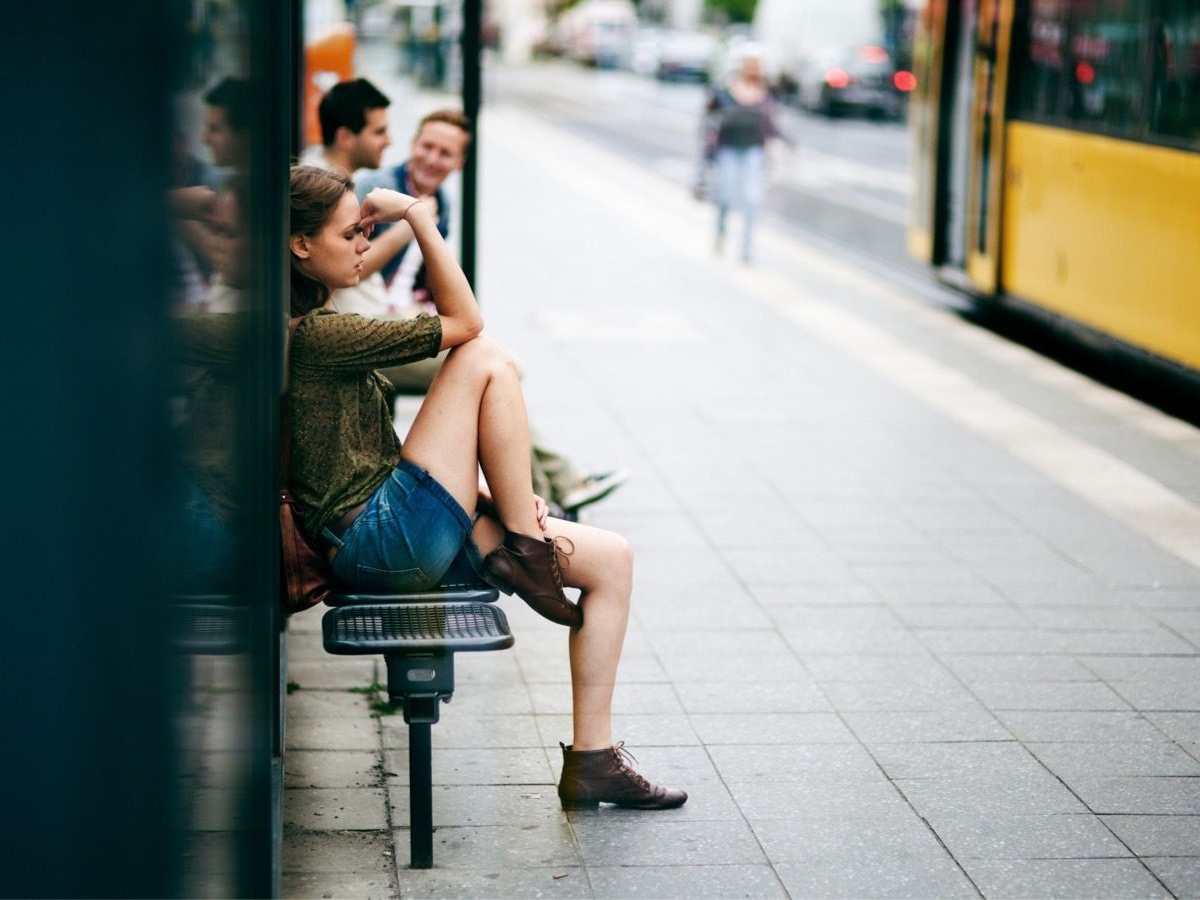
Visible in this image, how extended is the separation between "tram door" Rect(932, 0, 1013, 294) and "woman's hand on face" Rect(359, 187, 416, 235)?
8834 millimetres

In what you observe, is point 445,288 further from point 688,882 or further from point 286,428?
point 688,882

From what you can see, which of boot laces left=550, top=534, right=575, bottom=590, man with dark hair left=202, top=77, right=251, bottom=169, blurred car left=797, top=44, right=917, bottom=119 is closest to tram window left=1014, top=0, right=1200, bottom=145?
boot laces left=550, top=534, right=575, bottom=590

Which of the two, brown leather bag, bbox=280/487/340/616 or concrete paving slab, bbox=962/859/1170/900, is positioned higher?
brown leather bag, bbox=280/487/340/616

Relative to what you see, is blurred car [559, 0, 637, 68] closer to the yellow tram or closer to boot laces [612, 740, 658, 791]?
the yellow tram

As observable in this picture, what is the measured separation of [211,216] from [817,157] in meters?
26.0

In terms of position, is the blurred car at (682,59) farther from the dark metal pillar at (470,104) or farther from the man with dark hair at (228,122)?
the man with dark hair at (228,122)

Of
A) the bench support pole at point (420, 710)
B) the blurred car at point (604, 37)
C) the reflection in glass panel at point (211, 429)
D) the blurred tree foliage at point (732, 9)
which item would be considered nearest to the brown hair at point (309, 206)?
the bench support pole at point (420, 710)

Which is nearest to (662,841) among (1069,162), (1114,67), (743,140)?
(1114,67)

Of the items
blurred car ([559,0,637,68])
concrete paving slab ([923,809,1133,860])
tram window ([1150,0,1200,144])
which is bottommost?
concrete paving slab ([923,809,1133,860])

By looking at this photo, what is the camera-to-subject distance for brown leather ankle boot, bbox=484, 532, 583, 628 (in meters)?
3.84

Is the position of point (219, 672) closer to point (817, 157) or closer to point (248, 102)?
point (248, 102)

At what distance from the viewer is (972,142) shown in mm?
12812

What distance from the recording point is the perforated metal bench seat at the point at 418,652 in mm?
3582

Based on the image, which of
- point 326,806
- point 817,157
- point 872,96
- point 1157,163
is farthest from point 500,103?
point 326,806
